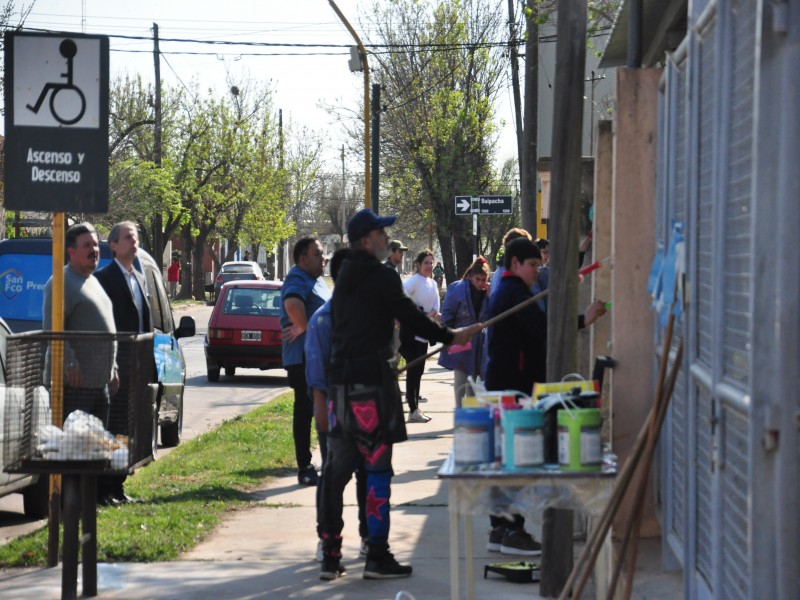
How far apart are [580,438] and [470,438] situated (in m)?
0.43

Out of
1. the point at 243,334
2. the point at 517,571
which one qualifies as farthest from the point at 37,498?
the point at 243,334

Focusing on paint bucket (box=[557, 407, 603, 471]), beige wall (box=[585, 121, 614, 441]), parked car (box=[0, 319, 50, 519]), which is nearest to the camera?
paint bucket (box=[557, 407, 603, 471])

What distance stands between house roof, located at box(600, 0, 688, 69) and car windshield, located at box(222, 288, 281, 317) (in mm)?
12062

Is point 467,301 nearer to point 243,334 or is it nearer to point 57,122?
point 57,122

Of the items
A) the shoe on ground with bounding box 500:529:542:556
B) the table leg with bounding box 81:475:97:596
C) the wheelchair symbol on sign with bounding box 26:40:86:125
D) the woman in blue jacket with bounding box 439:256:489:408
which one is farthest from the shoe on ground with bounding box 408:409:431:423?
the table leg with bounding box 81:475:97:596

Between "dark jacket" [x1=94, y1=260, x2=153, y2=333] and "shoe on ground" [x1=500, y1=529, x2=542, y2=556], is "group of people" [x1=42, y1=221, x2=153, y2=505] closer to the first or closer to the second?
"dark jacket" [x1=94, y1=260, x2=153, y2=333]

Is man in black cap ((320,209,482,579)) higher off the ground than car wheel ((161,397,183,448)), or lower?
higher

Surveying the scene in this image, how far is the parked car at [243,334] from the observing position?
20.5 metres

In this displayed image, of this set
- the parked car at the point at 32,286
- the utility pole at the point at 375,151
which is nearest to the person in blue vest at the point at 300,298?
the parked car at the point at 32,286

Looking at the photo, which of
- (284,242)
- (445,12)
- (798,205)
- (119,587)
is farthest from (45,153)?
(284,242)

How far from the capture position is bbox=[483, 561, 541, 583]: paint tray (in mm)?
6977

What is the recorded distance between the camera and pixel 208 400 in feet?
60.5

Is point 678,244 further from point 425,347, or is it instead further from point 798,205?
point 425,347

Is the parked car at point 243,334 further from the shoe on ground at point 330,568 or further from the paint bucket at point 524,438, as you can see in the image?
the paint bucket at point 524,438
